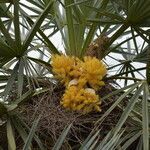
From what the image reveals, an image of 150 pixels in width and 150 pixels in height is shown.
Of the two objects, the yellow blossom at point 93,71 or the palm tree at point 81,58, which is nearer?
the palm tree at point 81,58

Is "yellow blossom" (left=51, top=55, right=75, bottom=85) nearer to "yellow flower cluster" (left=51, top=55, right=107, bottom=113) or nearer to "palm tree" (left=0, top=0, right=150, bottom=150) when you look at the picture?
"yellow flower cluster" (left=51, top=55, right=107, bottom=113)

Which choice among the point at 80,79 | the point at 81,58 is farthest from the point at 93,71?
the point at 81,58

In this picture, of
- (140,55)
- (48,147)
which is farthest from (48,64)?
(140,55)

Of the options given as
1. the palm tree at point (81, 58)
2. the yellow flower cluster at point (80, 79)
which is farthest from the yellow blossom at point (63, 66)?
the palm tree at point (81, 58)

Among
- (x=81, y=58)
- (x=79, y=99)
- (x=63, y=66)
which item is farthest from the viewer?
(x=81, y=58)

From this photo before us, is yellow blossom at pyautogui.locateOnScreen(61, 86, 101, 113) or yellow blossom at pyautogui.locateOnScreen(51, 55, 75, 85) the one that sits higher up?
yellow blossom at pyautogui.locateOnScreen(51, 55, 75, 85)

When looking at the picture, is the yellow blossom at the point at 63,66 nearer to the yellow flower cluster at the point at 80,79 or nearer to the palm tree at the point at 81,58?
the yellow flower cluster at the point at 80,79

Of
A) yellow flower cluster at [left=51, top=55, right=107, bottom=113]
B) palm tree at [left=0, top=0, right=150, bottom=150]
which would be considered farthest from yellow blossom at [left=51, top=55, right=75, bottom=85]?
palm tree at [left=0, top=0, right=150, bottom=150]

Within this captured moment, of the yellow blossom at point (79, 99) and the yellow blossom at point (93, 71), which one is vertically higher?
the yellow blossom at point (93, 71)

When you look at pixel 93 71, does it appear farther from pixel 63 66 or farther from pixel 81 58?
pixel 81 58
